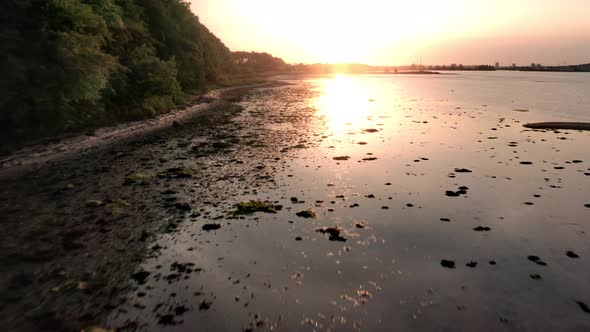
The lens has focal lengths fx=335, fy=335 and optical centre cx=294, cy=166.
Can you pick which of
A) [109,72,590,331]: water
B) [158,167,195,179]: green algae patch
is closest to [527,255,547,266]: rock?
[109,72,590,331]: water

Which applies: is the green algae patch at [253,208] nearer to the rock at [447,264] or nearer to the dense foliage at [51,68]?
the rock at [447,264]

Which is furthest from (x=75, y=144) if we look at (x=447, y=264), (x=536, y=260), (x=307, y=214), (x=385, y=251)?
(x=536, y=260)

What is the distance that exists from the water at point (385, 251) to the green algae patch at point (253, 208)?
0.58 m

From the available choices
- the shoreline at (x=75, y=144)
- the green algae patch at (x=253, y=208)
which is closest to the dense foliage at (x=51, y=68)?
the shoreline at (x=75, y=144)

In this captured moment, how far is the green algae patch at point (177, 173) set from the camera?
21266 millimetres

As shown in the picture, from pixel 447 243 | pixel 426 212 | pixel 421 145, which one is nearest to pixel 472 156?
pixel 421 145

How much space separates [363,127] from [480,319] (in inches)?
1334

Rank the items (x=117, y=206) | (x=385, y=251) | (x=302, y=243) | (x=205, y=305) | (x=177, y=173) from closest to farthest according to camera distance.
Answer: (x=205, y=305)
(x=385, y=251)
(x=302, y=243)
(x=117, y=206)
(x=177, y=173)

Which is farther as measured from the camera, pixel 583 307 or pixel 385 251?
pixel 385 251

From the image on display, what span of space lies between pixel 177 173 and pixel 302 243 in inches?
482

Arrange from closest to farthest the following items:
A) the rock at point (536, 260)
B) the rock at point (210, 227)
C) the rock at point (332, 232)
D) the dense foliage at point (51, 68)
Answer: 1. the rock at point (536, 260)
2. the rock at point (332, 232)
3. the rock at point (210, 227)
4. the dense foliage at point (51, 68)

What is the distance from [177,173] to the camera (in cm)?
2181

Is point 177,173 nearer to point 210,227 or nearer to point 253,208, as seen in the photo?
point 253,208

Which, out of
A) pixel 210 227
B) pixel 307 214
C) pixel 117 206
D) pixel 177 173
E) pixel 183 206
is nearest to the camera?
pixel 210 227
